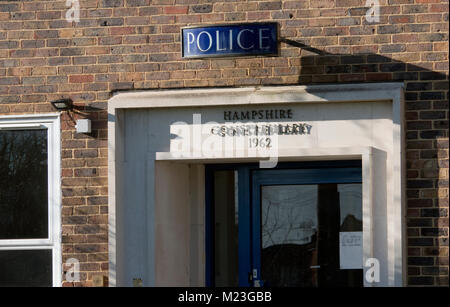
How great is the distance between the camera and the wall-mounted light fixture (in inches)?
391

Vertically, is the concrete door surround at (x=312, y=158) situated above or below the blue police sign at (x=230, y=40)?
below

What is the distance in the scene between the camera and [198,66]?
9.89 meters

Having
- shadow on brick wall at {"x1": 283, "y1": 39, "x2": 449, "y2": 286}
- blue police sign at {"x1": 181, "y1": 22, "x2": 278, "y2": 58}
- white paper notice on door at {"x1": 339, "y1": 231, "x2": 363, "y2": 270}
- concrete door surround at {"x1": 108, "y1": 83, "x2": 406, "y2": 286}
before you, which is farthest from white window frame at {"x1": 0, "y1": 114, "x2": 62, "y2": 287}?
shadow on brick wall at {"x1": 283, "y1": 39, "x2": 449, "y2": 286}

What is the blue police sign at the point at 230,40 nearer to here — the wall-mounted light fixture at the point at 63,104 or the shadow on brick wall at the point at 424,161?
the shadow on brick wall at the point at 424,161

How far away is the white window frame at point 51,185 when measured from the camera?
9.97 m

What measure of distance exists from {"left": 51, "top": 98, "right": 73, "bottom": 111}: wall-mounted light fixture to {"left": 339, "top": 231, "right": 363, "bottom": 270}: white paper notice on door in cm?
296

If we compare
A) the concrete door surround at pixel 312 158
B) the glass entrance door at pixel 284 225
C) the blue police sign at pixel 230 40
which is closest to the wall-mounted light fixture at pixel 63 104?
the concrete door surround at pixel 312 158

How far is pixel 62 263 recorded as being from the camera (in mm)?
9922

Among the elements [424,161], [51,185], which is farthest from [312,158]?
[51,185]

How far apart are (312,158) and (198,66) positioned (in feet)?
4.60

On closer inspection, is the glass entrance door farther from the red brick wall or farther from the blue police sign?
the blue police sign

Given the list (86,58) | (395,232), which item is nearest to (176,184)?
(86,58)

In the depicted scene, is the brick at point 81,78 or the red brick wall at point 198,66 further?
the brick at point 81,78
